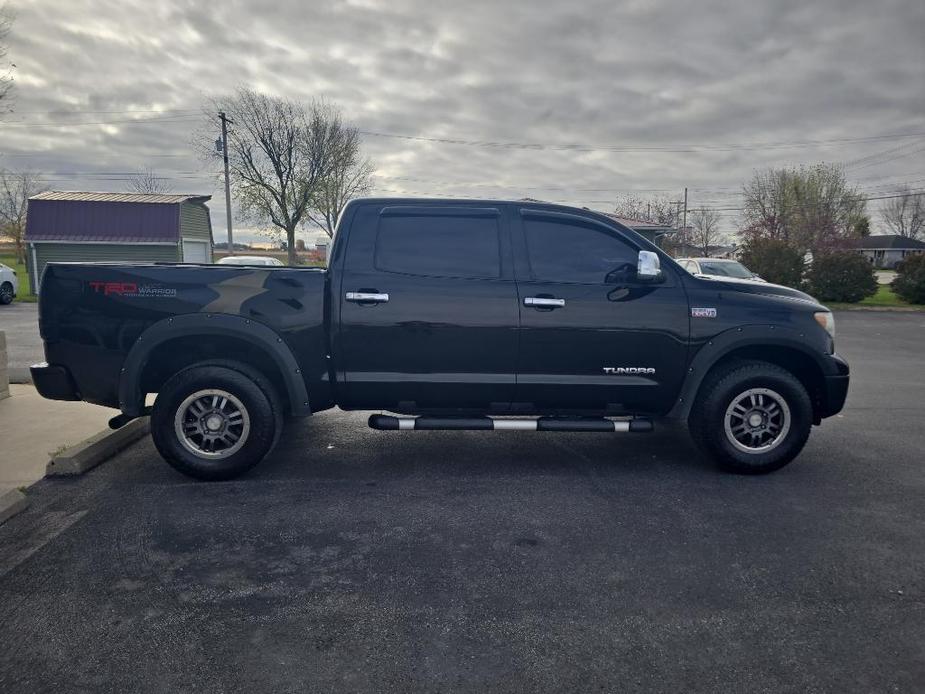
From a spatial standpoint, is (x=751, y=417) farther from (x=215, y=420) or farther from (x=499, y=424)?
(x=215, y=420)

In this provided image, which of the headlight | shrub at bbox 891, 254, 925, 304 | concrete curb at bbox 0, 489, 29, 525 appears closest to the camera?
concrete curb at bbox 0, 489, 29, 525

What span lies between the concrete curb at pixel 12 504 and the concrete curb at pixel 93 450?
0.45m

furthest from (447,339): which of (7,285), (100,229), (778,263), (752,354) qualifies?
(100,229)

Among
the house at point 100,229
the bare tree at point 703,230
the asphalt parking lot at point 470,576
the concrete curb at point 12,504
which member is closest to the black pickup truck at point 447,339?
the asphalt parking lot at point 470,576

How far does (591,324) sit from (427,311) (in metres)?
1.25

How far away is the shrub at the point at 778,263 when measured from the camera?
24.3 metres

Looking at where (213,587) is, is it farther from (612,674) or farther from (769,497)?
(769,497)

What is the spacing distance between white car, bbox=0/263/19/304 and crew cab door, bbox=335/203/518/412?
21.7 meters

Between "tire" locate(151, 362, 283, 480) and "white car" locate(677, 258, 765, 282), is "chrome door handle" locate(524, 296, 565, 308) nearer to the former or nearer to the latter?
"tire" locate(151, 362, 283, 480)

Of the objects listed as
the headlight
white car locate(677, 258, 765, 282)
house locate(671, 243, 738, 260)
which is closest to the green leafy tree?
house locate(671, 243, 738, 260)

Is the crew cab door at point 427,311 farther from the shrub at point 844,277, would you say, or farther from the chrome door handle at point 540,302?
the shrub at point 844,277

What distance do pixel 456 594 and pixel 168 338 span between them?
2.83 metres

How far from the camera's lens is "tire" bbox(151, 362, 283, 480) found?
4387 millimetres

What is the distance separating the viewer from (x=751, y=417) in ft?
15.4
